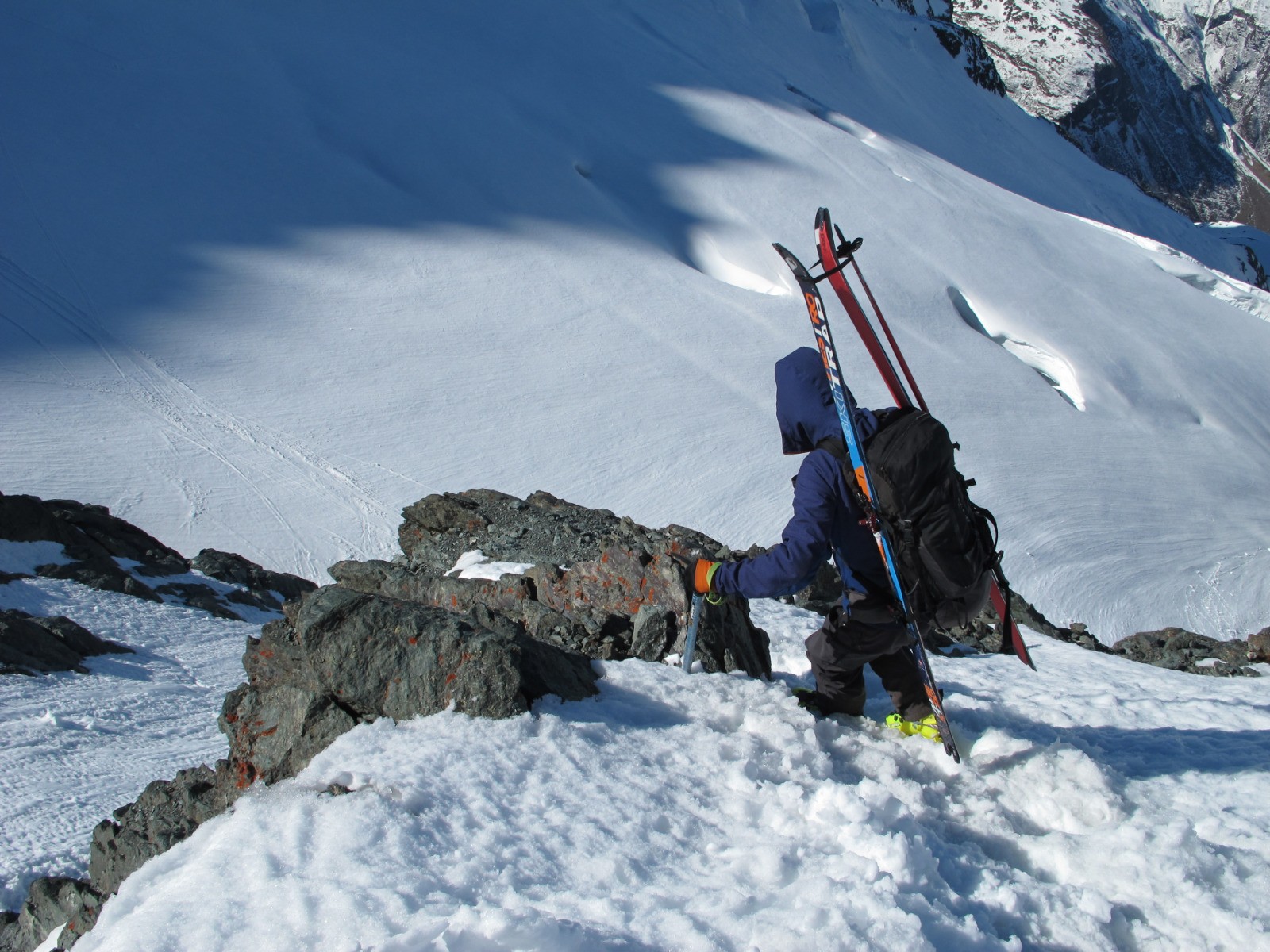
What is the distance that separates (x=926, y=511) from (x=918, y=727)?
0.95 m

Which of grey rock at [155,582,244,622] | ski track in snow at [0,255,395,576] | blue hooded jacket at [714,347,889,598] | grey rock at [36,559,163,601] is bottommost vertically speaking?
ski track in snow at [0,255,395,576]

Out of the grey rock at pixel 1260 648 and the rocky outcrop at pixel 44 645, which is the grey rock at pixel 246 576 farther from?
the grey rock at pixel 1260 648

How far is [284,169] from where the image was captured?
22.4 m

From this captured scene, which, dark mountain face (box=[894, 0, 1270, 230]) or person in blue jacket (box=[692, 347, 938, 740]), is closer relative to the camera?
person in blue jacket (box=[692, 347, 938, 740])

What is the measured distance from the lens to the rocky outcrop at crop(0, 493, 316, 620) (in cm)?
657

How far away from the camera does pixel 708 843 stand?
2588 mm

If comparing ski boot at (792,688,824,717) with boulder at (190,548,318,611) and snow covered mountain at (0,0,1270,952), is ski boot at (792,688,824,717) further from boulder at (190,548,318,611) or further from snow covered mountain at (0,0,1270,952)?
boulder at (190,548,318,611)

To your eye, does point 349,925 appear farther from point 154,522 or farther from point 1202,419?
point 1202,419

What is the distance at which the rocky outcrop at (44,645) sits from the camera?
4.86 meters

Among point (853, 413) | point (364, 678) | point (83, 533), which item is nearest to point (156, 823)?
point (364, 678)

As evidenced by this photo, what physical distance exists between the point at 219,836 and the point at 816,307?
8.15 feet

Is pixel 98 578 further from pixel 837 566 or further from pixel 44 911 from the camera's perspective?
pixel 837 566

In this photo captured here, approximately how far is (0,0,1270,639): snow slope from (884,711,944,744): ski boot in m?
8.71

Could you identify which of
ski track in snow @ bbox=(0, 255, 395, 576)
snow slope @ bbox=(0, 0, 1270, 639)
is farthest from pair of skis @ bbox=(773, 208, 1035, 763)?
snow slope @ bbox=(0, 0, 1270, 639)
